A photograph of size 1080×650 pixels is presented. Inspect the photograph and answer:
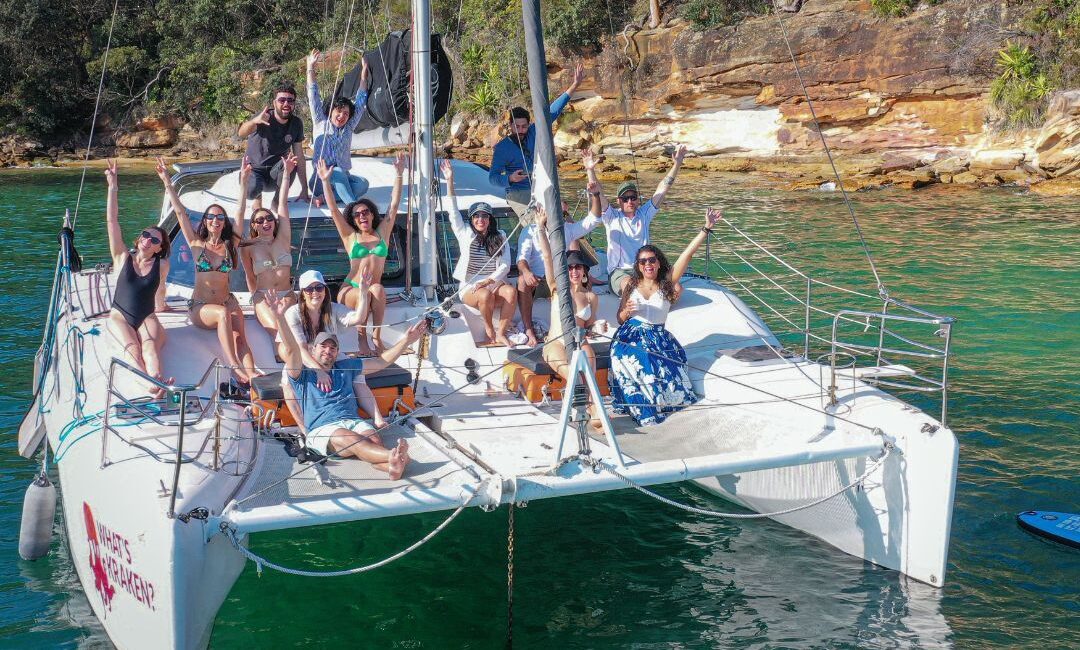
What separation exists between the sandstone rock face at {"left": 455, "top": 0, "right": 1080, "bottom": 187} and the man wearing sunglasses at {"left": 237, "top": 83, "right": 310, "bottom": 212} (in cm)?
1448

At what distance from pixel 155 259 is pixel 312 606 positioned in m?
2.53

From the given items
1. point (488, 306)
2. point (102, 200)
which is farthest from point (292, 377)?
point (102, 200)

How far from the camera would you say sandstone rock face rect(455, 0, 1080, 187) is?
78.2ft

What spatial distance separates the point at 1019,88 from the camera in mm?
23359

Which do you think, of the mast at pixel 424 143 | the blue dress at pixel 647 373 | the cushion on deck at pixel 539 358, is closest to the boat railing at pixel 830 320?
the blue dress at pixel 647 373

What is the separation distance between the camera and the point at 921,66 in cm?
2539

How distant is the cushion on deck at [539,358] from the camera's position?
23.8 feet

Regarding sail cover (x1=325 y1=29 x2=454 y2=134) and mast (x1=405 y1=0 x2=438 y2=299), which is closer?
mast (x1=405 y1=0 x2=438 y2=299)

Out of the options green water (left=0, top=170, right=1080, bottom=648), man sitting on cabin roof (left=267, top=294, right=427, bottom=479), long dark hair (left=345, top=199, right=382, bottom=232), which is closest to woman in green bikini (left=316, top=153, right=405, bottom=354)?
long dark hair (left=345, top=199, right=382, bottom=232)

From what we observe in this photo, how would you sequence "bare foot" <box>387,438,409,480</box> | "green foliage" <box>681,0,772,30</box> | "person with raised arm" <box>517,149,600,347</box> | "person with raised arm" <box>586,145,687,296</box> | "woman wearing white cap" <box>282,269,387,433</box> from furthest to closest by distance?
1. "green foliage" <box>681,0,772,30</box>
2. "person with raised arm" <box>586,145,687,296</box>
3. "person with raised arm" <box>517,149,600,347</box>
4. "woman wearing white cap" <box>282,269,387,433</box>
5. "bare foot" <box>387,438,409,480</box>

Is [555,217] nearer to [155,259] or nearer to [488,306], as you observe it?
[488,306]

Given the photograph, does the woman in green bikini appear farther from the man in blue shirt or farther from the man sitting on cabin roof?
the man in blue shirt

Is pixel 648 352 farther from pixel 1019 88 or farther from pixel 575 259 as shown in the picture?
pixel 1019 88

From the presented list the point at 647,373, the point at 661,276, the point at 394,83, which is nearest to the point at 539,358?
the point at 647,373
